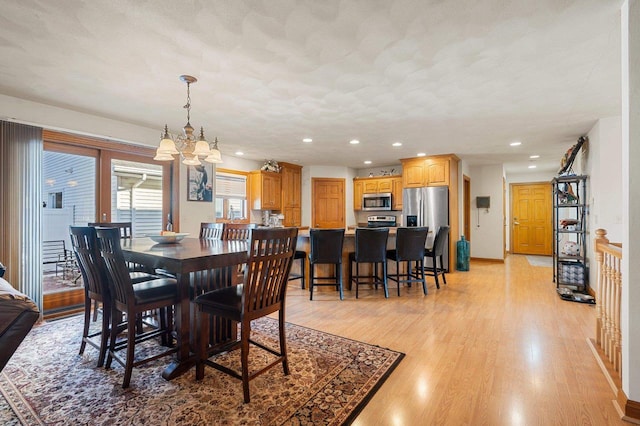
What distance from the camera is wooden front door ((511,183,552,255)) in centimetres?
841

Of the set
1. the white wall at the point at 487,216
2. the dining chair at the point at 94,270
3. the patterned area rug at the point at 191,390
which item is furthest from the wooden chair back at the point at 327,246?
the white wall at the point at 487,216

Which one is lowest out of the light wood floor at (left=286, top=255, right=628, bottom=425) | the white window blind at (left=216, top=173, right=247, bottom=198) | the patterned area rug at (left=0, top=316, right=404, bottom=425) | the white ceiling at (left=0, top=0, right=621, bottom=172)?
the light wood floor at (left=286, top=255, right=628, bottom=425)

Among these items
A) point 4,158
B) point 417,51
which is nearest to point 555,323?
point 417,51

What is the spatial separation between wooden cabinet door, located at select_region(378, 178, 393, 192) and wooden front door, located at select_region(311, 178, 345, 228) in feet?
2.93

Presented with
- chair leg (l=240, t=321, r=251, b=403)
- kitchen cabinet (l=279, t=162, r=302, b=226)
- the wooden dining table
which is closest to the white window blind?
kitchen cabinet (l=279, t=162, r=302, b=226)

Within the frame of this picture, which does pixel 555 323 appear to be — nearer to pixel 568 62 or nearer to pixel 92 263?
pixel 568 62

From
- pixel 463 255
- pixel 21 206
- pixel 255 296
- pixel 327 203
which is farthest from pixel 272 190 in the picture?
pixel 255 296

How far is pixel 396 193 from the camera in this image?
7.14m

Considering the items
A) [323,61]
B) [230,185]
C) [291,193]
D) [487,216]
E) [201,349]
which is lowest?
[201,349]

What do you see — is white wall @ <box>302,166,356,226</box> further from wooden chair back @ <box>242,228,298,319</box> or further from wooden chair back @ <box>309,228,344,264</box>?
wooden chair back @ <box>242,228,298,319</box>

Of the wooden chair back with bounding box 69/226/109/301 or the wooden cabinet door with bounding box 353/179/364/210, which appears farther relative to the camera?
the wooden cabinet door with bounding box 353/179/364/210

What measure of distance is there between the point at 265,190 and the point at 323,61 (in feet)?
13.8

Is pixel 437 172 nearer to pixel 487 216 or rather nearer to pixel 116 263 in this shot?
pixel 487 216

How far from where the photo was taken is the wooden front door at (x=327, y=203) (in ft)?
24.1
